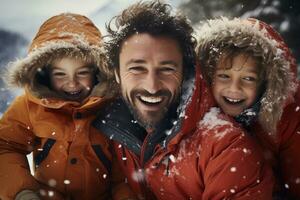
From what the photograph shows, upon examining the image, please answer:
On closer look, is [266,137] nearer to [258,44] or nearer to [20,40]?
[258,44]

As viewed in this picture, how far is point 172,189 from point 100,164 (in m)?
→ 0.66

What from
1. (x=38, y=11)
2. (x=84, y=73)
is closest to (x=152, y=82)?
(x=84, y=73)

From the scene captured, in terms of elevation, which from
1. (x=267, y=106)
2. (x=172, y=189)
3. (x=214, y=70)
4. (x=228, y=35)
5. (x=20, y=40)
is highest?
(x=20, y=40)

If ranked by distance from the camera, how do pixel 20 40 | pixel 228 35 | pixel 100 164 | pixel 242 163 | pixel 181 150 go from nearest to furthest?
1. pixel 242 163
2. pixel 181 150
3. pixel 228 35
4. pixel 100 164
5. pixel 20 40

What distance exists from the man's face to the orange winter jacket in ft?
1.12

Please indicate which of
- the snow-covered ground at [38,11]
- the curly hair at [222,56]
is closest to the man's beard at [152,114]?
the curly hair at [222,56]

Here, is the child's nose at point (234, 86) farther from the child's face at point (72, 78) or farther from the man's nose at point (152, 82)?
the child's face at point (72, 78)

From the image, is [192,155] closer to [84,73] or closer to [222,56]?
[222,56]

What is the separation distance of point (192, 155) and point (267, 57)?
2.79 feet

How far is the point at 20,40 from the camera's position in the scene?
29.1 ft

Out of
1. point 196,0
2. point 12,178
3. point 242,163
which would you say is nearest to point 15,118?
point 12,178

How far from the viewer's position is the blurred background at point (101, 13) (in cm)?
599

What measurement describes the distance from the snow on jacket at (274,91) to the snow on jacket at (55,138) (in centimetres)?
94

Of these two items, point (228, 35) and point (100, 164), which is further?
point (100, 164)
